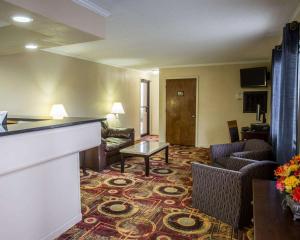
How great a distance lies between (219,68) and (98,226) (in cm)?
522

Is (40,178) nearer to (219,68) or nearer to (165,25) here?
(165,25)

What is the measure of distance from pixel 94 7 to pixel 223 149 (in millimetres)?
A: 2752

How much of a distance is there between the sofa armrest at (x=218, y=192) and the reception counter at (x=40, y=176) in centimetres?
127

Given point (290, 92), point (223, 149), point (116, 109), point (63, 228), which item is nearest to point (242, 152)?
point (223, 149)

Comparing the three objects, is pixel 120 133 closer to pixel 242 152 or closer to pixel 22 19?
pixel 242 152

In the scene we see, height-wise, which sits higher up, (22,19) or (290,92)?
(22,19)

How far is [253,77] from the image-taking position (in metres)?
5.91

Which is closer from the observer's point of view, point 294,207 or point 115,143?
point 294,207

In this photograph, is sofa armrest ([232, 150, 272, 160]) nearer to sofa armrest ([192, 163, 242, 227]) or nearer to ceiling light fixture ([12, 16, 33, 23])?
sofa armrest ([192, 163, 242, 227])

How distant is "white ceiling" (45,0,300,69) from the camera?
8.29ft

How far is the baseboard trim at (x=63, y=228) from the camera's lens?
7.62 ft

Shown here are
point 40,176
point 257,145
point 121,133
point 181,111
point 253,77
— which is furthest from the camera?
point 181,111

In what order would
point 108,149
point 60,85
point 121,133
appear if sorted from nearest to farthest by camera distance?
1. point 108,149
2. point 60,85
3. point 121,133

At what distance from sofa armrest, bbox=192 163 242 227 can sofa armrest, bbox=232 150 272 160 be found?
0.75 meters
